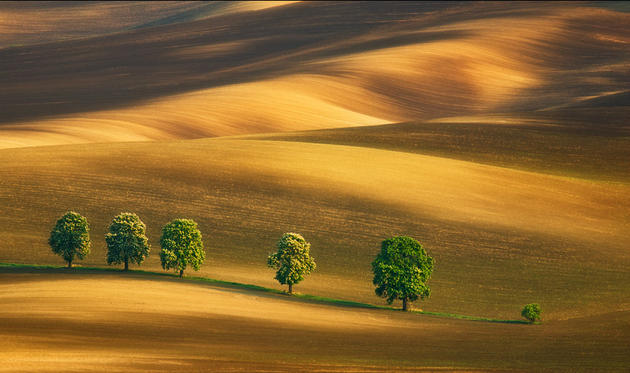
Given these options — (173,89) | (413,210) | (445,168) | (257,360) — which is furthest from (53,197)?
(173,89)

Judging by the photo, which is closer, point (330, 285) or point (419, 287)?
point (419, 287)

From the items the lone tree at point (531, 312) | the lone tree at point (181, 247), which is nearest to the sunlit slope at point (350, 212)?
the lone tree at point (181, 247)

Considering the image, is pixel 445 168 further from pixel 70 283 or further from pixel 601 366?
pixel 601 366

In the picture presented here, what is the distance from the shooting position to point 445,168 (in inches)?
2426

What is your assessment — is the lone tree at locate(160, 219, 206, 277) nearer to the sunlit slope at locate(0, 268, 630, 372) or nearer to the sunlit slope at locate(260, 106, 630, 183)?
the sunlit slope at locate(0, 268, 630, 372)

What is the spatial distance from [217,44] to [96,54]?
673 inches

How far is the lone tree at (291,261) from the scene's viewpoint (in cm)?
4169

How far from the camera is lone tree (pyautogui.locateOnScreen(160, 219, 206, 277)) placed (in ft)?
139

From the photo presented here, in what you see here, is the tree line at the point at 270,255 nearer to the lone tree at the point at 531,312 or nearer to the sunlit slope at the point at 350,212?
the sunlit slope at the point at 350,212

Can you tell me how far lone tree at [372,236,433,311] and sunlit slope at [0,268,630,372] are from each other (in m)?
2.43

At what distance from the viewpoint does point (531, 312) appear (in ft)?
125

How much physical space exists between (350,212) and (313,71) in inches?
2534

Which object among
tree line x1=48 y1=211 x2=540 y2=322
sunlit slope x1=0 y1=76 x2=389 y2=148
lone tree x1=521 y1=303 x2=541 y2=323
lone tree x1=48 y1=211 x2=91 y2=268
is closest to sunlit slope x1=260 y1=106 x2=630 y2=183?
sunlit slope x1=0 y1=76 x2=389 y2=148

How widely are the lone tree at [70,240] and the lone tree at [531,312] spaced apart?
63.0 feet
